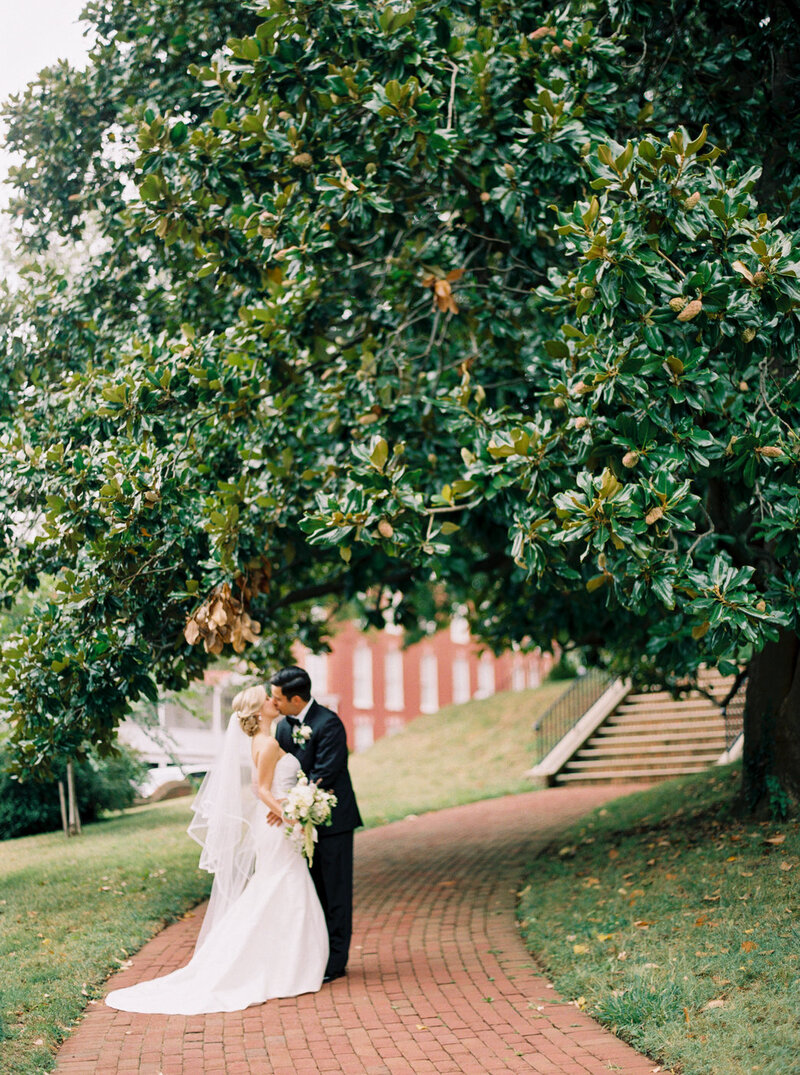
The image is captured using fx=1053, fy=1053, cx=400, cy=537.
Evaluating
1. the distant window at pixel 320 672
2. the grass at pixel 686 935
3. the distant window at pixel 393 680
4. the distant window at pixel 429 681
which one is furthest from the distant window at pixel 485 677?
the grass at pixel 686 935

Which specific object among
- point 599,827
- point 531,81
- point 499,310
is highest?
point 531,81

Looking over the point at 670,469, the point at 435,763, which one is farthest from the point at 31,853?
the point at 435,763

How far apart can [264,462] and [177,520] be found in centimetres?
96

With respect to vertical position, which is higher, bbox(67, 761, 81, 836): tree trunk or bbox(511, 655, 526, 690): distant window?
bbox(67, 761, 81, 836): tree trunk

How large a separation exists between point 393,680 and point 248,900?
36.8 metres

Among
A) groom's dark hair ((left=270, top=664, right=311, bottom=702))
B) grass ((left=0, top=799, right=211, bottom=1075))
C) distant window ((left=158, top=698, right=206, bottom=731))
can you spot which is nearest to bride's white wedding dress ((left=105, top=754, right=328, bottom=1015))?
grass ((left=0, top=799, right=211, bottom=1075))

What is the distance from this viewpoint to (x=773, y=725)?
1001cm

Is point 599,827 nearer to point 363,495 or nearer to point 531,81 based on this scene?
point 363,495

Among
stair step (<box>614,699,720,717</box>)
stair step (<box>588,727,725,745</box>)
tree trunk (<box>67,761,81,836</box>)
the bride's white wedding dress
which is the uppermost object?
the bride's white wedding dress

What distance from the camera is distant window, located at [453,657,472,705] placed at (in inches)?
1779

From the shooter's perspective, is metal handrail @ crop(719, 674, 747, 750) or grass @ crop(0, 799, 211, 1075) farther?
metal handrail @ crop(719, 674, 747, 750)

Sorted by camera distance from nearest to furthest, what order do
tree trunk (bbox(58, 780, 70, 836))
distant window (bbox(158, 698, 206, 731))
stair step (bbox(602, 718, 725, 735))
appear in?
tree trunk (bbox(58, 780, 70, 836)) < distant window (bbox(158, 698, 206, 731)) < stair step (bbox(602, 718, 725, 735))

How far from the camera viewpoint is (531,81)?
850cm

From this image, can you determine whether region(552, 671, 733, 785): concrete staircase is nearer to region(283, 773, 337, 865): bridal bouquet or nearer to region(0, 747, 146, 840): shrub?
region(0, 747, 146, 840): shrub
